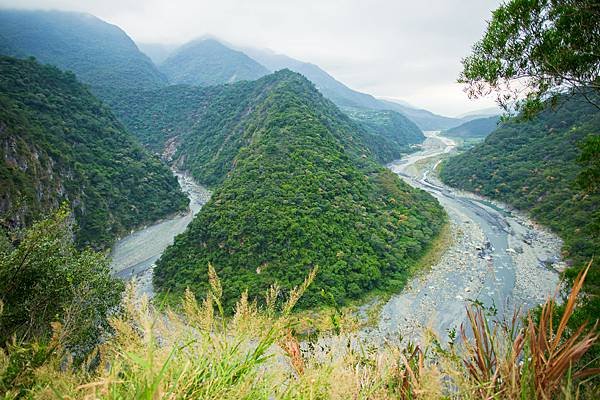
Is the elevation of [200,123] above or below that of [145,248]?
above

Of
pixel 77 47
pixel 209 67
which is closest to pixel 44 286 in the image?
pixel 77 47

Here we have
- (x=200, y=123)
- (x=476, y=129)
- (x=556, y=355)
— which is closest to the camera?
(x=556, y=355)

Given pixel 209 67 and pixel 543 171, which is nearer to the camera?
pixel 543 171

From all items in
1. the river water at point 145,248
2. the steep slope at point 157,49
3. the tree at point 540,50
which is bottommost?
the river water at point 145,248

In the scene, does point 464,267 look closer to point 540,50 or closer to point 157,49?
point 540,50

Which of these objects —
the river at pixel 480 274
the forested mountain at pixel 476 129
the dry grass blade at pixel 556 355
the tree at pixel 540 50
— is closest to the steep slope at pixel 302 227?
the river at pixel 480 274

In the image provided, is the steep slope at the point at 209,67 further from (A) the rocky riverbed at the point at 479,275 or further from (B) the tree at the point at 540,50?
(B) the tree at the point at 540,50

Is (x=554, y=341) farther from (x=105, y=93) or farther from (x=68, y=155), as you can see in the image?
(x=105, y=93)
